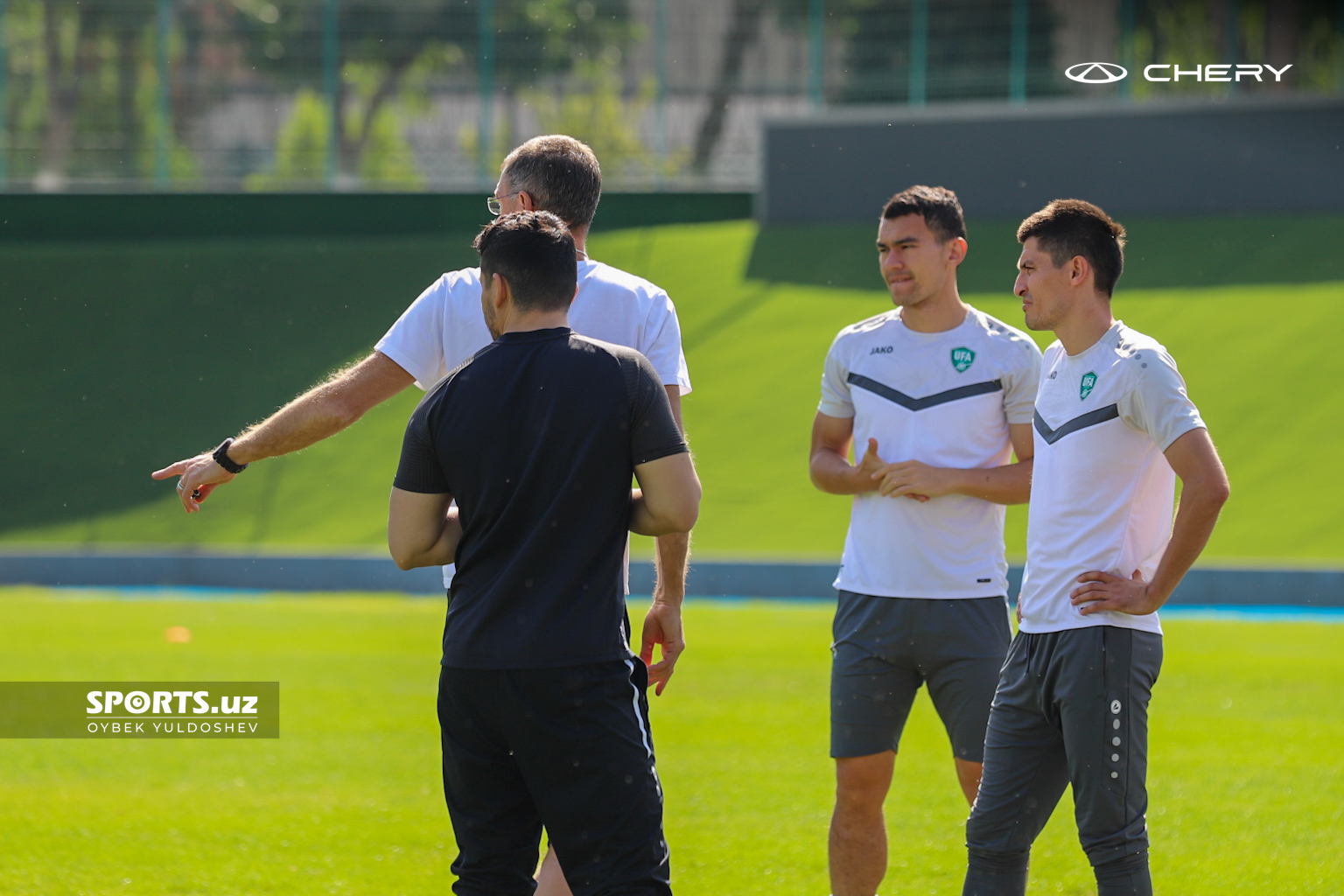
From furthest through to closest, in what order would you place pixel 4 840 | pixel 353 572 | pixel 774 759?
pixel 353 572 < pixel 774 759 < pixel 4 840

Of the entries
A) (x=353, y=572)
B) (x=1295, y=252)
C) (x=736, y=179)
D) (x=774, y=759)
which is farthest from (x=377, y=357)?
(x=736, y=179)

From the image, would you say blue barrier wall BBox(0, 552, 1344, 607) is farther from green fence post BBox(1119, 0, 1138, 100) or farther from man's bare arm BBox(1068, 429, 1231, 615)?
green fence post BBox(1119, 0, 1138, 100)

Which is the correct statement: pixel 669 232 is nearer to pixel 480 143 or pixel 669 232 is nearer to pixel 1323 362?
pixel 480 143

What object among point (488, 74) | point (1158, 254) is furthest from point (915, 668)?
point (488, 74)

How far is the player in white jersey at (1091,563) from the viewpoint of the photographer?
3795 millimetres

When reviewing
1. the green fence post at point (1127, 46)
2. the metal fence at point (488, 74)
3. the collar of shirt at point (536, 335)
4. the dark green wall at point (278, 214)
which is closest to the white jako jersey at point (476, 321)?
the collar of shirt at point (536, 335)

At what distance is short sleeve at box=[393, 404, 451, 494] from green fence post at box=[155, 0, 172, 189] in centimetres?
2622

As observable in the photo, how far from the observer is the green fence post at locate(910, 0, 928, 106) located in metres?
27.1

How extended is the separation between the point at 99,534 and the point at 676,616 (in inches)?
603

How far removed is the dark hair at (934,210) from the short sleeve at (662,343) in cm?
117

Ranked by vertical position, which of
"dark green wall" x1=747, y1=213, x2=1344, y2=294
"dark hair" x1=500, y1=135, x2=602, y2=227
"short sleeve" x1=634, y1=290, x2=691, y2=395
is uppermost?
"dark hair" x1=500, y1=135, x2=602, y2=227

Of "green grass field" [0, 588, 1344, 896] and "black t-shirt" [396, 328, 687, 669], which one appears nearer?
"black t-shirt" [396, 328, 687, 669]

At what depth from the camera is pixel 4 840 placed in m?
6.05
